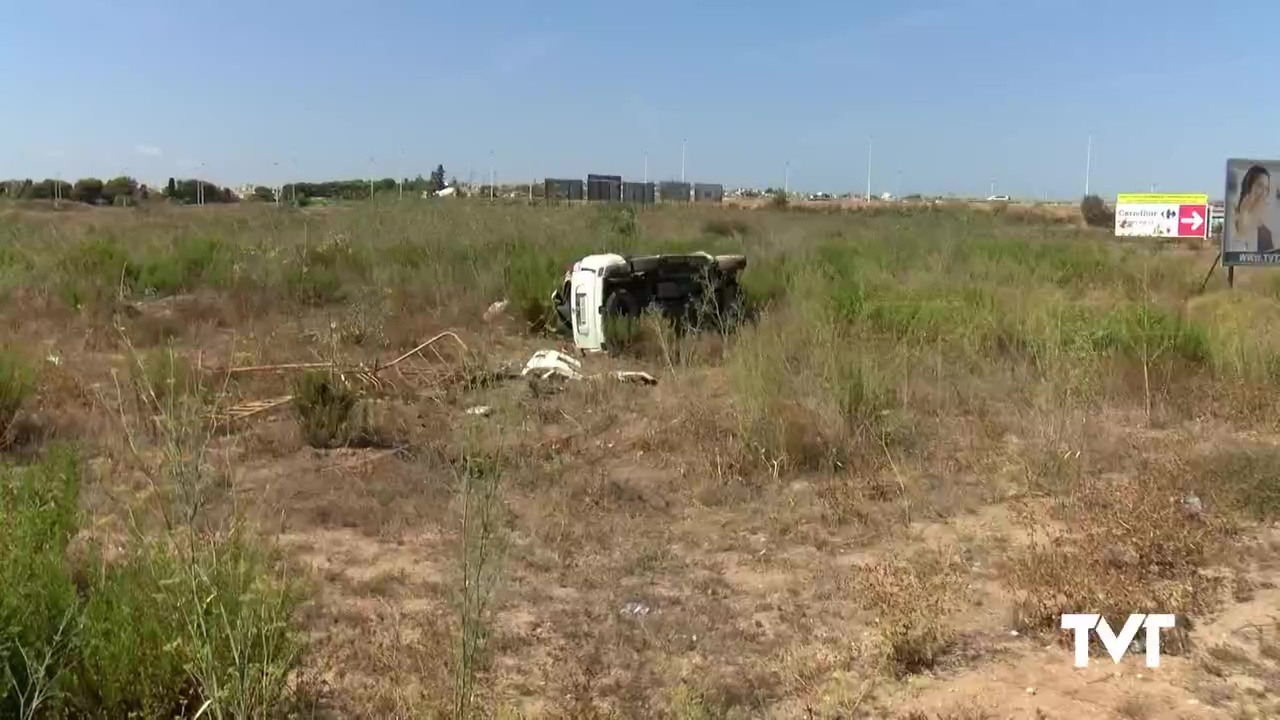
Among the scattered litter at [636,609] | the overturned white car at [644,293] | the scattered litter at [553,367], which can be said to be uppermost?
the overturned white car at [644,293]

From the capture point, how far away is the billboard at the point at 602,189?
47.6m

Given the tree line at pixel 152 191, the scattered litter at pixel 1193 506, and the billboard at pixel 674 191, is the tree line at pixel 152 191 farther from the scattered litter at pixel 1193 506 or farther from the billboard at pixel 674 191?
the scattered litter at pixel 1193 506

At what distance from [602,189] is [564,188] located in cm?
188

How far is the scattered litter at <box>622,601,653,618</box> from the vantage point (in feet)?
14.4

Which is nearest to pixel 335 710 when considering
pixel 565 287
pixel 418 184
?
pixel 565 287

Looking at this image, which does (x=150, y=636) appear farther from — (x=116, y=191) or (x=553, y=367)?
(x=116, y=191)

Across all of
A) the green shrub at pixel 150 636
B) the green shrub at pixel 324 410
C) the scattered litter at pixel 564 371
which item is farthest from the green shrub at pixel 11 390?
the green shrub at pixel 150 636

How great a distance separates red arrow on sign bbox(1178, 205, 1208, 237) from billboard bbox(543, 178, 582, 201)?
26409mm

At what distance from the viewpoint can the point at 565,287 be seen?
11734 mm

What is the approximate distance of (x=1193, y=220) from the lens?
144 ft

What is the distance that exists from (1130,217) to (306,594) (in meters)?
47.8

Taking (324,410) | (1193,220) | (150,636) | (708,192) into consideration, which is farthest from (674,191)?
(150,636)

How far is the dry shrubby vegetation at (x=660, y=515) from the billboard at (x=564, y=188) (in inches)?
1374

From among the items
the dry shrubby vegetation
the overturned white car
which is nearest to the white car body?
the overturned white car
